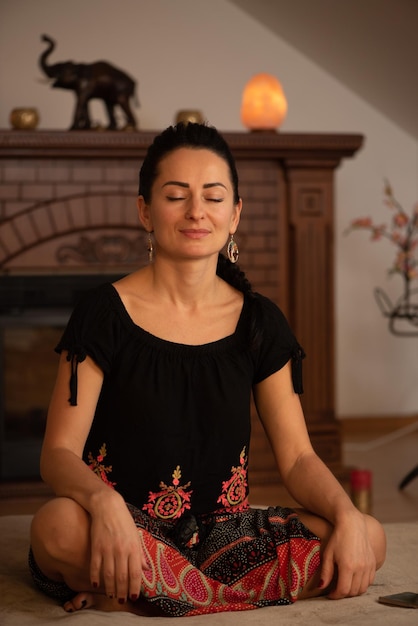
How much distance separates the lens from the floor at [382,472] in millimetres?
3328

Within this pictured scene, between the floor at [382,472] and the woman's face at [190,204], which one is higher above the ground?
the woman's face at [190,204]

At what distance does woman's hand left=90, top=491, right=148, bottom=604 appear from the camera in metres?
1.48

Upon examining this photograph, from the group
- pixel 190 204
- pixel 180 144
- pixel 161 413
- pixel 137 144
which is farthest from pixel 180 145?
pixel 137 144

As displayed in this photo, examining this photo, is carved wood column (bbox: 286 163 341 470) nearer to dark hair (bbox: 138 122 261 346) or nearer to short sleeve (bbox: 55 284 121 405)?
dark hair (bbox: 138 122 261 346)

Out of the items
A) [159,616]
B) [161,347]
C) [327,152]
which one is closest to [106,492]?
[159,616]

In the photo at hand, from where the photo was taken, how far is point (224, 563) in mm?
1712

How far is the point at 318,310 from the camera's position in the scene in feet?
12.6

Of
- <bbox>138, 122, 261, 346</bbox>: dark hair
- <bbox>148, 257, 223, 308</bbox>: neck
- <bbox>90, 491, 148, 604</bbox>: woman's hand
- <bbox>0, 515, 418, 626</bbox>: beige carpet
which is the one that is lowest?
<bbox>0, 515, 418, 626</bbox>: beige carpet

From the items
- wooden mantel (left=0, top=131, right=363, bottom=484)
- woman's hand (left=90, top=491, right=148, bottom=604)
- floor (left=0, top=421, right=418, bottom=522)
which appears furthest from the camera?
wooden mantel (left=0, top=131, right=363, bottom=484)

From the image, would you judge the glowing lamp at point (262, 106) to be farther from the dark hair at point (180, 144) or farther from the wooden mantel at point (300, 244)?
the dark hair at point (180, 144)

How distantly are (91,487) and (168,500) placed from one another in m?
0.27

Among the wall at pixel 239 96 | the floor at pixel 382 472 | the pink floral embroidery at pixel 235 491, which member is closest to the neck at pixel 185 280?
the pink floral embroidery at pixel 235 491

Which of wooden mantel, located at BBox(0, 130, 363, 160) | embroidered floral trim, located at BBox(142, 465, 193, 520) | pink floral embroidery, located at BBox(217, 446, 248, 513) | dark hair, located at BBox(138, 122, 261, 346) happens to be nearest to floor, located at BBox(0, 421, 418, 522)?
wooden mantel, located at BBox(0, 130, 363, 160)

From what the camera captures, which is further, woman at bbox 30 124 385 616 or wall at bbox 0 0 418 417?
wall at bbox 0 0 418 417
